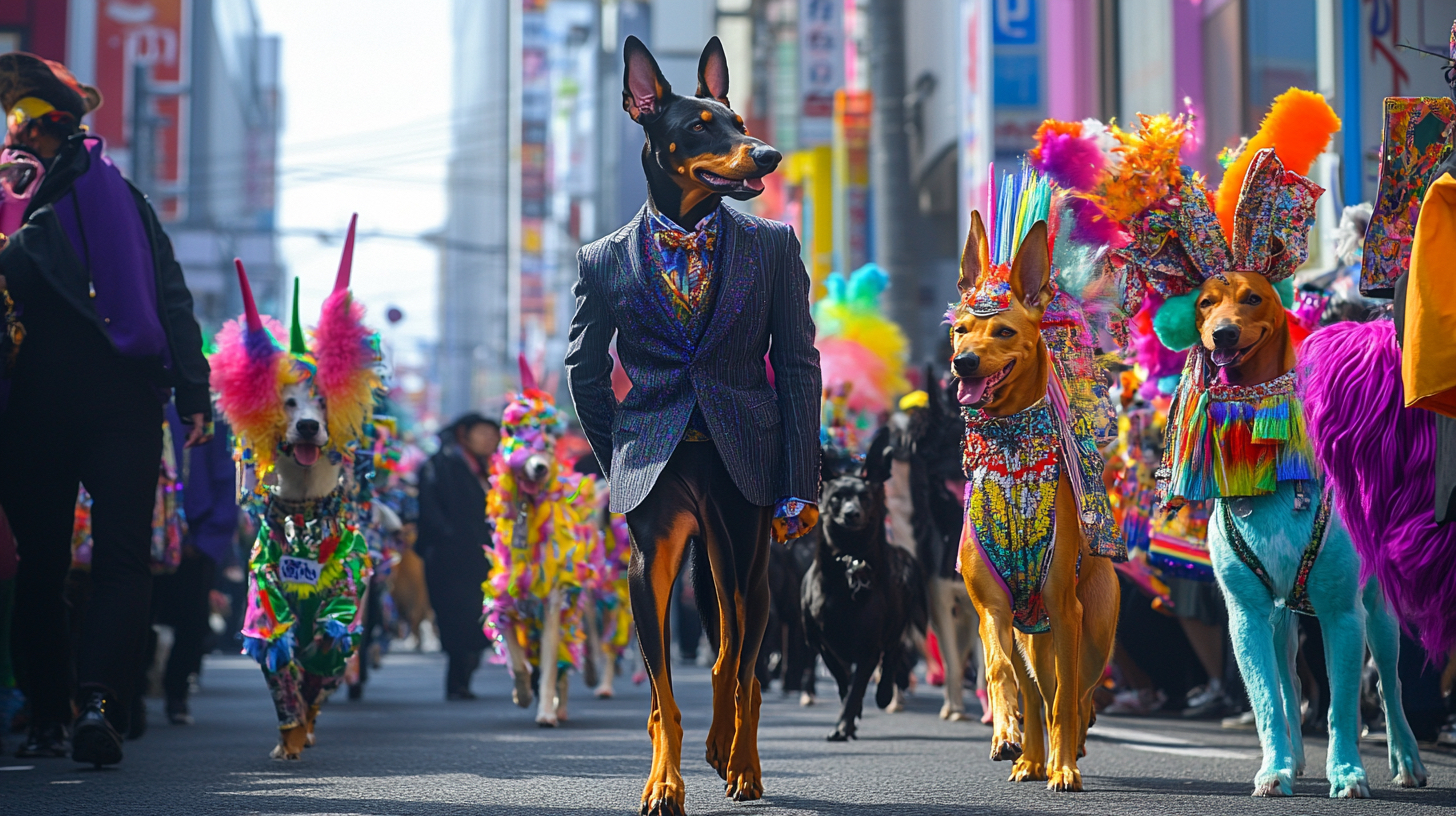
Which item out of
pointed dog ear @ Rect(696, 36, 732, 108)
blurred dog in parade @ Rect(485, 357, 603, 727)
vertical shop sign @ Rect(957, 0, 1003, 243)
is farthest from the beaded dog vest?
vertical shop sign @ Rect(957, 0, 1003, 243)

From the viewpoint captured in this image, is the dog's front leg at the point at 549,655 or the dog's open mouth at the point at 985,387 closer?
the dog's open mouth at the point at 985,387

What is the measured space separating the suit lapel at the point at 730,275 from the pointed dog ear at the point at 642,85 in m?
0.43

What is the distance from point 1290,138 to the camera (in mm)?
6816

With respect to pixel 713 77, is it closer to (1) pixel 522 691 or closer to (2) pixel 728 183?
(2) pixel 728 183

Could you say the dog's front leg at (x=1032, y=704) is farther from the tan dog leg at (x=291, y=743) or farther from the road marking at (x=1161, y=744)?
the tan dog leg at (x=291, y=743)

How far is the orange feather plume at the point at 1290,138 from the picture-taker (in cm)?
679

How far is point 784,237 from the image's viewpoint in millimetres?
5938

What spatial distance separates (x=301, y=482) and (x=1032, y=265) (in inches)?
141

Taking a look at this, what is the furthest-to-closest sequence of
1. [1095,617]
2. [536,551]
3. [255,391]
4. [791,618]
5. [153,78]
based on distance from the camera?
1. [153,78]
2. [791,618]
3. [536,551]
4. [255,391]
5. [1095,617]

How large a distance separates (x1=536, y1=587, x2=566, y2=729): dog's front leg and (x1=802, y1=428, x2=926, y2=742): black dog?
59.1 inches

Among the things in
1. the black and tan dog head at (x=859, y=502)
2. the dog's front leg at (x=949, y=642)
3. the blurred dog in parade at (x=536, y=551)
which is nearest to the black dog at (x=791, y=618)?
the dog's front leg at (x=949, y=642)

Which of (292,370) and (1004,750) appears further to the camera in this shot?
(292,370)

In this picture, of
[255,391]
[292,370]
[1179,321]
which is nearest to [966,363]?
[1179,321]

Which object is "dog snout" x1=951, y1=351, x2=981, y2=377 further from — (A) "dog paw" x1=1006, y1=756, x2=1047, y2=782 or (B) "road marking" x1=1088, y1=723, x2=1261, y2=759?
(B) "road marking" x1=1088, y1=723, x2=1261, y2=759
